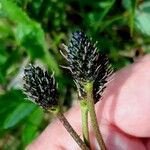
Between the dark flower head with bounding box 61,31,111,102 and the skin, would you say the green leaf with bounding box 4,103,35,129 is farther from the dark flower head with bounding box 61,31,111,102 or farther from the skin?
the dark flower head with bounding box 61,31,111,102

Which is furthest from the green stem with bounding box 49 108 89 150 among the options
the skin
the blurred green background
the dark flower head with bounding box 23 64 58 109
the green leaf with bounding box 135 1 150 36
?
the green leaf with bounding box 135 1 150 36

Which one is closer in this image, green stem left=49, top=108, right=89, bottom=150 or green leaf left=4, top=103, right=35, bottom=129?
green stem left=49, top=108, right=89, bottom=150

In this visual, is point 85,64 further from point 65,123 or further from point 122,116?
point 122,116

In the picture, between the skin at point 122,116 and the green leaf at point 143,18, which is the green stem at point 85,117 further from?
the green leaf at point 143,18

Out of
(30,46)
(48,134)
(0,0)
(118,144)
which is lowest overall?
(118,144)

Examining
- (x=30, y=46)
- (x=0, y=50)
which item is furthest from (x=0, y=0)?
(x=0, y=50)

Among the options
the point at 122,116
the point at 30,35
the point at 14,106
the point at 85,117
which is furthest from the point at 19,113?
the point at 85,117

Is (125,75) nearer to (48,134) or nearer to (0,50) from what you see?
(48,134)
